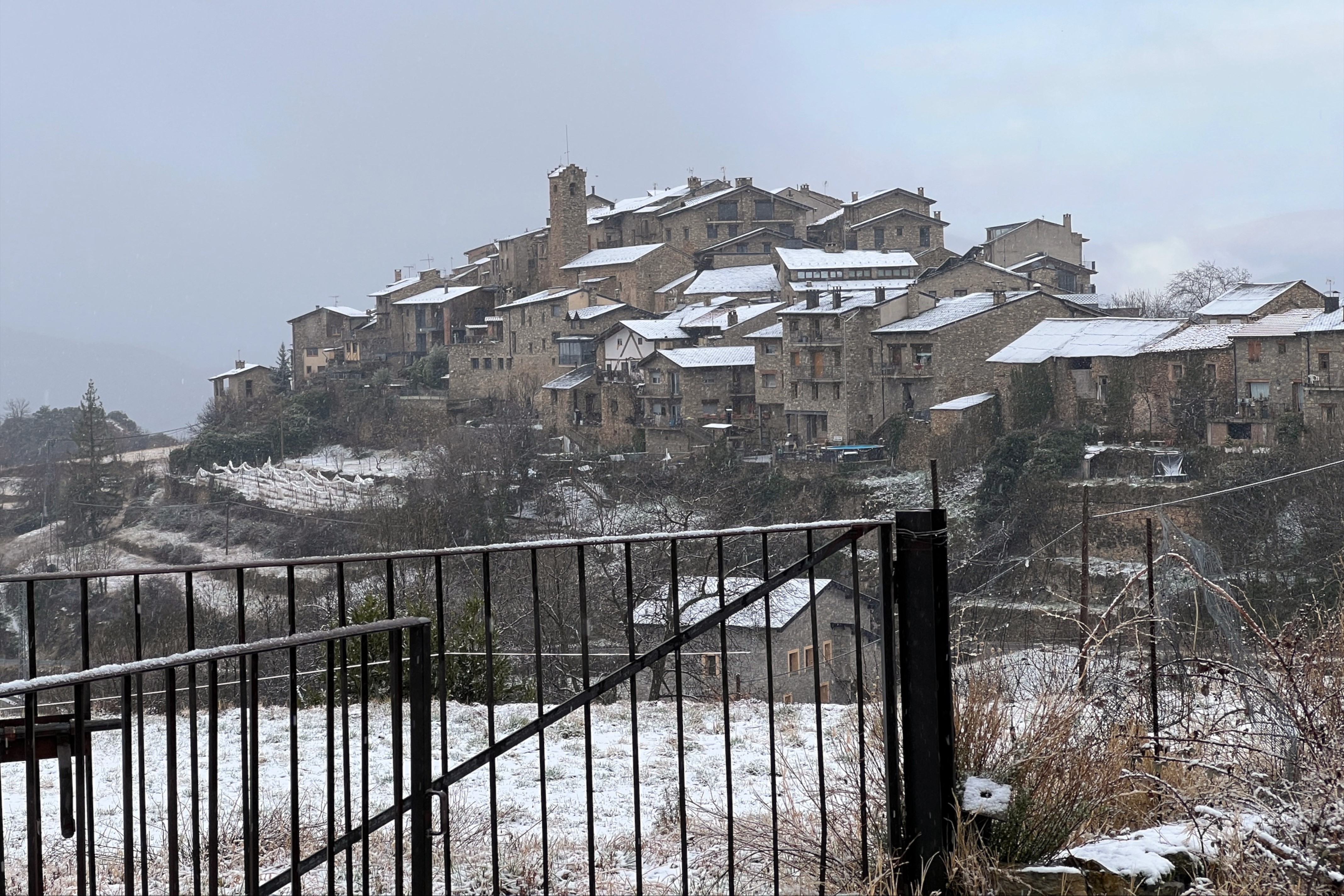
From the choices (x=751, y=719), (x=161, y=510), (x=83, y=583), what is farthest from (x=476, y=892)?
(x=161, y=510)

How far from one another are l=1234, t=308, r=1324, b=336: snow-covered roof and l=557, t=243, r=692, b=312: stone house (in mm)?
20131

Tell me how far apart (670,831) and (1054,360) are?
2742 centimetres

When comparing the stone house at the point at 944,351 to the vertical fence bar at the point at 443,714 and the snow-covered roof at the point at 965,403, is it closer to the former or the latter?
the snow-covered roof at the point at 965,403

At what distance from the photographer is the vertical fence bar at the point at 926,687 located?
256 centimetres

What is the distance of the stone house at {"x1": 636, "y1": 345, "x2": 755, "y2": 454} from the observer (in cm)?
3334

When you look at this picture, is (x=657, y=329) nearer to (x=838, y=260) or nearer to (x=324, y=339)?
(x=838, y=260)

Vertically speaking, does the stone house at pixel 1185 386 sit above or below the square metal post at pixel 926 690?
above

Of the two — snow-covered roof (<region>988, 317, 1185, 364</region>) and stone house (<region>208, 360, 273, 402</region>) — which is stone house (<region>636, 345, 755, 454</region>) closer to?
snow-covered roof (<region>988, 317, 1185, 364</region>)

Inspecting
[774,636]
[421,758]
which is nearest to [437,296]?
[774,636]

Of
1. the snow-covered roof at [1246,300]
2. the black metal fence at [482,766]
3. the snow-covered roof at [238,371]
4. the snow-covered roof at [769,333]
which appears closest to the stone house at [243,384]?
the snow-covered roof at [238,371]

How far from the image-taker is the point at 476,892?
3.16 m

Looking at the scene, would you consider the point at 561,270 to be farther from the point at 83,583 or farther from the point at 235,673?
the point at 83,583

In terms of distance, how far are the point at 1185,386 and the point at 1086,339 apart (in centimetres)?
362

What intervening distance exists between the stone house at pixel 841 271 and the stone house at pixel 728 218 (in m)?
6.02
